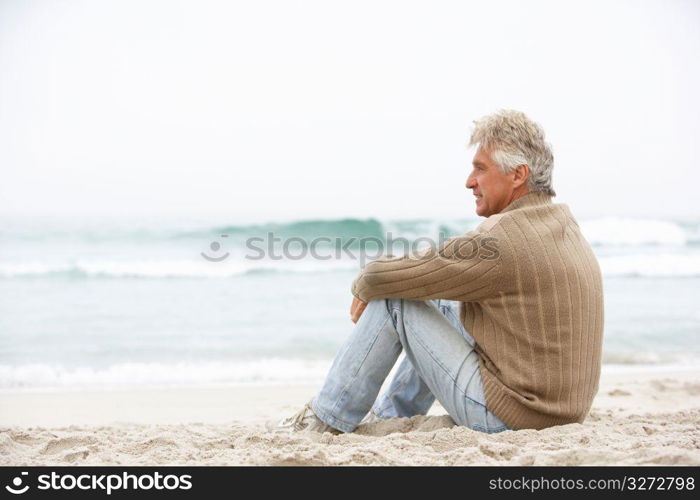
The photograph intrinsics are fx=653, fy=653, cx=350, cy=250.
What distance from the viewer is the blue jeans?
6.95ft

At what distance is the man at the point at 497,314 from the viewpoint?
6.61ft

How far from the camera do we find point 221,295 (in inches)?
320

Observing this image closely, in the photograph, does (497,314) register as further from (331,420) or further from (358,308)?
(331,420)

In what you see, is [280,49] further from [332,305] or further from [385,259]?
[385,259]

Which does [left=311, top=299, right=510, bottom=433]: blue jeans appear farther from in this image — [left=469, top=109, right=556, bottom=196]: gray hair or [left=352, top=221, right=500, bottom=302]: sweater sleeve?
[left=469, top=109, right=556, bottom=196]: gray hair

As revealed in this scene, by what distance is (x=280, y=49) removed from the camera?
1705 centimetres

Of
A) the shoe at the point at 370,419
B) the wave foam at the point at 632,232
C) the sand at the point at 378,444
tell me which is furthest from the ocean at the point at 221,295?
the shoe at the point at 370,419

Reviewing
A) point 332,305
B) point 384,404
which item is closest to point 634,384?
point 384,404

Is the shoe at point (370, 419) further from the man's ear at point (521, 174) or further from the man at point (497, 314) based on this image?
the man's ear at point (521, 174)

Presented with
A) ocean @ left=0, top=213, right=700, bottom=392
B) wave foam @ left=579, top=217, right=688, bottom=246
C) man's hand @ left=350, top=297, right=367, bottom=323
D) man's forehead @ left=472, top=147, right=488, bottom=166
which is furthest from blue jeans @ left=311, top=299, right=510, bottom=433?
wave foam @ left=579, top=217, right=688, bottom=246

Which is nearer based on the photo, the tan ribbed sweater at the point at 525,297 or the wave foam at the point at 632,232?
the tan ribbed sweater at the point at 525,297

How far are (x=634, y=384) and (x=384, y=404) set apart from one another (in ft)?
6.58

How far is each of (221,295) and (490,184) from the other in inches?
249

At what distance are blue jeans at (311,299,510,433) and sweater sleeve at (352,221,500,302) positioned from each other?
8 centimetres
